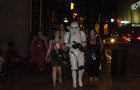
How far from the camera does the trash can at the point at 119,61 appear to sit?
949 cm

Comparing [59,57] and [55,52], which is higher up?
[55,52]

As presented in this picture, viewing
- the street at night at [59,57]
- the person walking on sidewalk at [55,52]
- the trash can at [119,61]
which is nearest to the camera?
the street at night at [59,57]

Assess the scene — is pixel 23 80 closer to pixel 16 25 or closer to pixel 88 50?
pixel 88 50

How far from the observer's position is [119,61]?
948 cm

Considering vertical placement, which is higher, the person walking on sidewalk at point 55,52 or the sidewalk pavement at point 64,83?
the person walking on sidewalk at point 55,52

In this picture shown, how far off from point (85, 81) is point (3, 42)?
6550 mm

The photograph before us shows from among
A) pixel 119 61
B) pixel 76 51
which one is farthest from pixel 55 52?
pixel 119 61

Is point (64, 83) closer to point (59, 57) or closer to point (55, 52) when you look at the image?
point (59, 57)

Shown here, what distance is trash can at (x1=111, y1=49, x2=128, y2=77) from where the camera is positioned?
31.1 feet

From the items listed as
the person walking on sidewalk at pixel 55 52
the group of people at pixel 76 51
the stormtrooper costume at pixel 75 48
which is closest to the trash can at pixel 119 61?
the group of people at pixel 76 51

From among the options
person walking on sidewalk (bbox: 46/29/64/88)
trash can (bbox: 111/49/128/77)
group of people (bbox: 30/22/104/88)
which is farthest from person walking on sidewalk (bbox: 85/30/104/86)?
trash can (bbox: 111/49/128/77)

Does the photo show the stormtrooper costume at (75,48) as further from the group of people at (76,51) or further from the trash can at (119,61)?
the trash can at (119,61)

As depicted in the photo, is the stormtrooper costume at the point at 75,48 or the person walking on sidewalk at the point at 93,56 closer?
the stormtrooper costume at the point at 75,48

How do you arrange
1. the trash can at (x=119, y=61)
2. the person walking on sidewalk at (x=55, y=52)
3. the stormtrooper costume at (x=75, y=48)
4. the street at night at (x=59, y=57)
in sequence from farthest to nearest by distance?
the trash can at (x=119, y=61) < the person walking on sidewalk at (x=55, y=52) < the street at night at (x=59, y=57) < the stormtrooper costume at (x=75, y=48)
